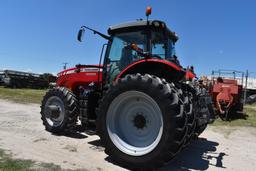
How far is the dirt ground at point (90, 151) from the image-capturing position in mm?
5055

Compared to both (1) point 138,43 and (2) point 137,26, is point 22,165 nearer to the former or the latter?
(1) point 138,43

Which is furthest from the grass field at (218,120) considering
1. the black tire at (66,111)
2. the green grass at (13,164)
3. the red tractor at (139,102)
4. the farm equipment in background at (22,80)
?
the farm equipment in background at (22,80)

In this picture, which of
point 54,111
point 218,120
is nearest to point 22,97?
point 54,111

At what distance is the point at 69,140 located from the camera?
Result: 664 cm

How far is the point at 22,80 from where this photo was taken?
32.3m

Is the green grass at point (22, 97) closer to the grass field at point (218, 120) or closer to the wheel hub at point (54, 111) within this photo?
the grass field at point (218, 120)

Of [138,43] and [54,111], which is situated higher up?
[138,43]

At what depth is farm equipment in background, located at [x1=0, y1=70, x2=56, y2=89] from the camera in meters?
30.9

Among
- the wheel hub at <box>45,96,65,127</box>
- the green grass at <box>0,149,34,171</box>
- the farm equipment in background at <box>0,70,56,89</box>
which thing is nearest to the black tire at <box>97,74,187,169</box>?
the green grass at <box>0,149,34,171</box>

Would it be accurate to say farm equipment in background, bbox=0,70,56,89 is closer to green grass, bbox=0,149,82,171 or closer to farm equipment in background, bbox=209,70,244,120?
farm equipment in background, bbox=209,70,244,120

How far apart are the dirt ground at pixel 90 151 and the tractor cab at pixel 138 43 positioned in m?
1.82

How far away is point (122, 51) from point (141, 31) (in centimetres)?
68

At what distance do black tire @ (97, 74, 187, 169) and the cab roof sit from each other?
4.79 ft

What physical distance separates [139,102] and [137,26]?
181cm
